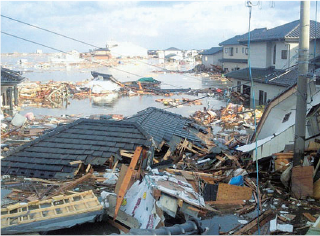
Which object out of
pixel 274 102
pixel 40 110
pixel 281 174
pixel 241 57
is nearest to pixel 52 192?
pixel 281 174

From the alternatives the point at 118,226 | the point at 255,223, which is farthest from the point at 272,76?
the point at 118,226

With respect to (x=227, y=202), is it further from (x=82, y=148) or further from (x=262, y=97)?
(x=262, y=97)

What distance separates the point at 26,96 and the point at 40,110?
6.20m

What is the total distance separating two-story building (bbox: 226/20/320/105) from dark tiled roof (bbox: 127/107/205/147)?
314 inches

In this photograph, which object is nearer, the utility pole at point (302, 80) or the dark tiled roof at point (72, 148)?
Answer: the utility pole at point (302, 80)

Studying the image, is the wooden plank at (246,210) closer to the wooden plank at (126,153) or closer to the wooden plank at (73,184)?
the wooden plank at (126,153)

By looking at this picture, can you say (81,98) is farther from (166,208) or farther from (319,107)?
(166,208)

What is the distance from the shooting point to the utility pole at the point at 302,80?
26.2 feet

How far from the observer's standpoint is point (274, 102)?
11016mm

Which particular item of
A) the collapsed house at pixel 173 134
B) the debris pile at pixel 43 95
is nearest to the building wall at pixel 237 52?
the debris pile at pixel 43 95

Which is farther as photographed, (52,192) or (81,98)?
(81,98)

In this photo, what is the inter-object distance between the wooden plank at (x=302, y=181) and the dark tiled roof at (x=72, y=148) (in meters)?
3.91

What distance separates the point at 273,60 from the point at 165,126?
681 inches

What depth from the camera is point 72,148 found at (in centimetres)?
998
